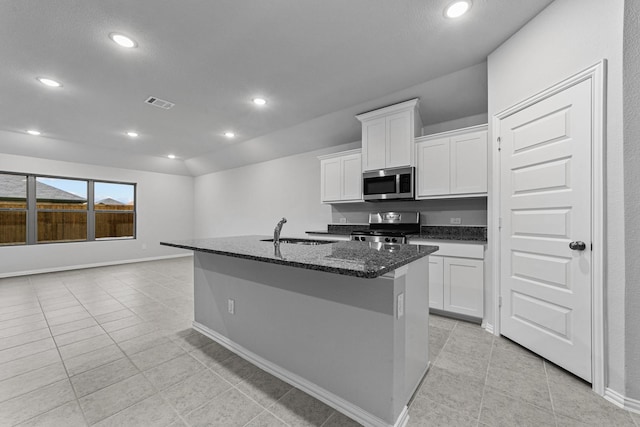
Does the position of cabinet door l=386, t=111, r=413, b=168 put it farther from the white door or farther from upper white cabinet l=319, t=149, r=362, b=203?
the white door

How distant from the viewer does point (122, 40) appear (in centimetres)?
231

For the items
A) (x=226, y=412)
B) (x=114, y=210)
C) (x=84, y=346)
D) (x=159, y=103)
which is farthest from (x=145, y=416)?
(x=114, y=210)

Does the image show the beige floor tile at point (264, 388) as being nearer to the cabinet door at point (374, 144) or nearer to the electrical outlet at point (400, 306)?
the electrical outlet at point (400, 306)

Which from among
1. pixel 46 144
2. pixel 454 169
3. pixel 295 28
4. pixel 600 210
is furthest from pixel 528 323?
pixel 46 144

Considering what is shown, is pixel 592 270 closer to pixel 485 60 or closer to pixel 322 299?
pixel 322 299

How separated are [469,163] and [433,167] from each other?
40 centimetres

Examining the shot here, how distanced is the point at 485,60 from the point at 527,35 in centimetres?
50

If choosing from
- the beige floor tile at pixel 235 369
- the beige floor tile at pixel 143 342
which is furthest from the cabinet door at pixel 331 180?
the beige floor tile at pixel 143 342

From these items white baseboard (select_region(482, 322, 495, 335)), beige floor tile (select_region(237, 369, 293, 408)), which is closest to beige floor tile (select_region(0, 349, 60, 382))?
beige floor tile (select_region(237, 369, 293, 408))

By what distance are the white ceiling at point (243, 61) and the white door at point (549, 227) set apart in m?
0.88

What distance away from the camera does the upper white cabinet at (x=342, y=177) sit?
13.4 ft

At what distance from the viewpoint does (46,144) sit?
520cm

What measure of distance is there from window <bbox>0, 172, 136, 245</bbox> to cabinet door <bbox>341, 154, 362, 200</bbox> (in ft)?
19.3

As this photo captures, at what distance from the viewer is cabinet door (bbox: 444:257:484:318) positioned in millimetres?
2771
